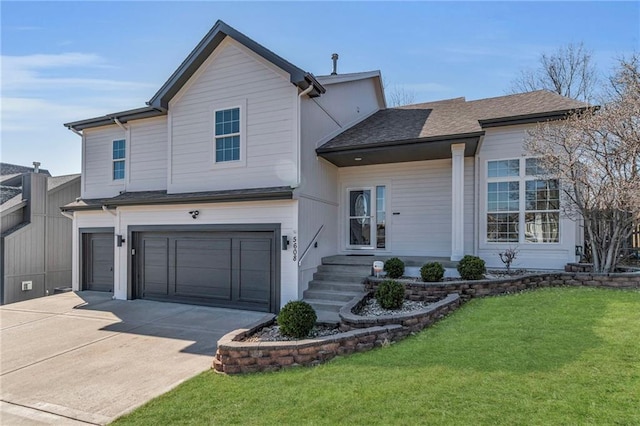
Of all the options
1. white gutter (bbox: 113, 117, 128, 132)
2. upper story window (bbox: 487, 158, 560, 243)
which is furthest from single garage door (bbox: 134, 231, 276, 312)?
upper story window (bbox: 487, 158, 560, 243)

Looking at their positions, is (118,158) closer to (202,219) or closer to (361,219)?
(202,219)

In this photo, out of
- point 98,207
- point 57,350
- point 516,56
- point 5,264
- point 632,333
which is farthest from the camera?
point 516,56

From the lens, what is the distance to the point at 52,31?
8609 millimetres

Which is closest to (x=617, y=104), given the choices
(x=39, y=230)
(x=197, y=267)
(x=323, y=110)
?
(x=323, y=110)

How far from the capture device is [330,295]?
27.6 feet

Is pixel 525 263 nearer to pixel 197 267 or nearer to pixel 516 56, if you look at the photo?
pixel 197 267

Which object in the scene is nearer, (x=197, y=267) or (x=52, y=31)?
(x=52, y=31)

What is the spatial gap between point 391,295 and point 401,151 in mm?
4329

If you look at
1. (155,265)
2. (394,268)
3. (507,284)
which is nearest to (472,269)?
(507,284)

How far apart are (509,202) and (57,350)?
1086 centimetres

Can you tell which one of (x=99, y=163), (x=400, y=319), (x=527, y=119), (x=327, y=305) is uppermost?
(x=527, y=119)

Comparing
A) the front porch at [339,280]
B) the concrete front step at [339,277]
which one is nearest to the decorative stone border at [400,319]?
the front porch at [339,280]

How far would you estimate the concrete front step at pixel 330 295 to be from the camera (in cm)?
824

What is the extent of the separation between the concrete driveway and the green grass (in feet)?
2.10
